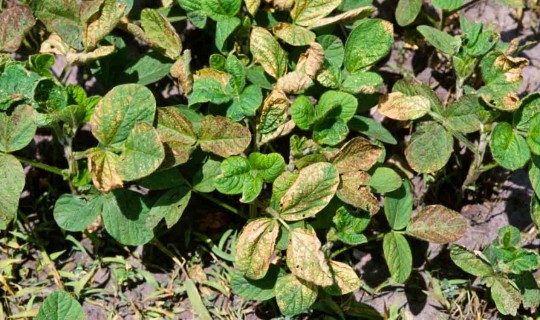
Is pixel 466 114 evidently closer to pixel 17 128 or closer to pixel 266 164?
pixel 266 164

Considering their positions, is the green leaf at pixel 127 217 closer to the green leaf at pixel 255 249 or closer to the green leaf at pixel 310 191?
the green leaf at pixel 255 249

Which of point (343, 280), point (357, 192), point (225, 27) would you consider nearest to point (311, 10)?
point (225, 27)

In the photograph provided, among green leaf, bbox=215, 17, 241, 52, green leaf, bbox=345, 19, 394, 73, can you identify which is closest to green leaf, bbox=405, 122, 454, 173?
green leaf, bbox=345, 19, 394, 73

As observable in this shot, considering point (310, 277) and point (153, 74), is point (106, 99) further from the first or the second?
point (310, 277)

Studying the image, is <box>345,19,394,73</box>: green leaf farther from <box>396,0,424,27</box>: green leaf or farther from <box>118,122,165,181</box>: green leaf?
<box>118,122,165,181</box>: green leaf

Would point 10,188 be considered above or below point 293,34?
below

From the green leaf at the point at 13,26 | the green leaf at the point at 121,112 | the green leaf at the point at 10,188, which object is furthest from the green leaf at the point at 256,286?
the green leaf at the point at 13,26
